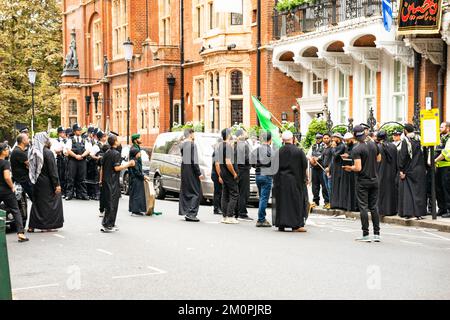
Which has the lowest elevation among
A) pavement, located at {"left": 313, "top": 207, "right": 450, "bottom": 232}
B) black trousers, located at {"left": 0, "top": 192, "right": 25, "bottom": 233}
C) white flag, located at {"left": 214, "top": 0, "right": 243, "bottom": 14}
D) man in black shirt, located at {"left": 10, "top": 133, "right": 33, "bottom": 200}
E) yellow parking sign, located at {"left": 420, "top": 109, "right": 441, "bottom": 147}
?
pavement, located at {"left": 313, "top": 207, "right": 450, "bottom": 232}

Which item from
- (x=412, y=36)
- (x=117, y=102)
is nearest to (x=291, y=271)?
(x=412, y=36)

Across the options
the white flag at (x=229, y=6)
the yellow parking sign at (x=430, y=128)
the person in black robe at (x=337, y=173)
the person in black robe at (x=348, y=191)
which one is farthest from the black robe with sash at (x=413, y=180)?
the white flag at (x=229, y=6)

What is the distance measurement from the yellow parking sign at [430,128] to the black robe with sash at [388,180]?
39.8 inches

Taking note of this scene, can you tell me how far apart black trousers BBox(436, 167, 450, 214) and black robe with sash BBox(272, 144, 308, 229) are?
336 cm

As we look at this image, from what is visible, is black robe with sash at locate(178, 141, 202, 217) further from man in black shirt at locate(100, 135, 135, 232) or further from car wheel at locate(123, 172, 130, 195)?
car wheel at locate(123, 172, 130, 195)

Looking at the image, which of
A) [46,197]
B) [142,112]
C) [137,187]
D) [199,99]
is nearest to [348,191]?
[137,187]

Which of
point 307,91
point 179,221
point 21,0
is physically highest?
point 21,0

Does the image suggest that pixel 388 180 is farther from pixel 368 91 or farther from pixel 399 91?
pixel 368 91

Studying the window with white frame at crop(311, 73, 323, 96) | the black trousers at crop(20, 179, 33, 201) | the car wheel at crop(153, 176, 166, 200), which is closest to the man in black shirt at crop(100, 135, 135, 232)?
the black trousers at crop(20, 179, 33, 201)

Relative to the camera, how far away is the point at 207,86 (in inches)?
1420

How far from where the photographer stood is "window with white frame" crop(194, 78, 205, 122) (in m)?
38.9

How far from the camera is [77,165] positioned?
2480 centimetres
